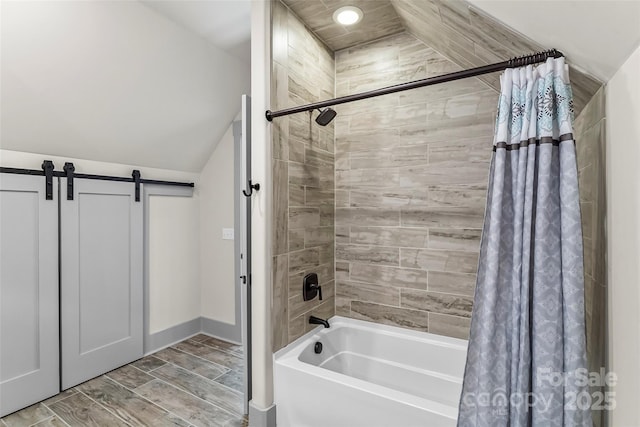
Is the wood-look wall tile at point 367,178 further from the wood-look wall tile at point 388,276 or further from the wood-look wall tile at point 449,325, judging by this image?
the wood-look wall tile at point 449,325

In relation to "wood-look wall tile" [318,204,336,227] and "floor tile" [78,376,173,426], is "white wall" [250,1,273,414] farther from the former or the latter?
"floor tile" [78,376,173,426]

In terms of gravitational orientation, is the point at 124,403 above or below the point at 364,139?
below

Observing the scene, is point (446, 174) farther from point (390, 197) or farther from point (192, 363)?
point (192, 363)

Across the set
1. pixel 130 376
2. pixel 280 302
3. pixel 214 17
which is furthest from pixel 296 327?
pixel 214 17

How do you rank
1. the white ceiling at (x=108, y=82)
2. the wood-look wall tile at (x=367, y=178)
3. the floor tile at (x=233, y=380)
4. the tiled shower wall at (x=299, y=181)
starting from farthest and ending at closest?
1. the floor tile at (x=233, y=380)
2. the wood-look wall tile at (x=367, y=178)
3. the tiled shower wall at (x=299, y=181)
4. the white ceiling at (x=108, y=82)

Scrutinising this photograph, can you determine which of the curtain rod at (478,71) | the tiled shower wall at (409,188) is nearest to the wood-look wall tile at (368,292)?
the tiled shower wall at (409,188)

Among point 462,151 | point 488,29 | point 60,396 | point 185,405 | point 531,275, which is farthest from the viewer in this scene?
point 60,396

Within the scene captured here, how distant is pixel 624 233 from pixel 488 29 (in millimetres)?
998

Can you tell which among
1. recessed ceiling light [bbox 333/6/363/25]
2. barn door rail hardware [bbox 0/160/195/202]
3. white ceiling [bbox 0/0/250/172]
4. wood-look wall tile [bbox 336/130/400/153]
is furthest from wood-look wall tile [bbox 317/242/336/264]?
barn door rail hardware [bbox 0/160/195/202]

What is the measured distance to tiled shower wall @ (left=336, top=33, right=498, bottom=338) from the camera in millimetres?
2127

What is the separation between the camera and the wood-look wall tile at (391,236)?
228 centimetres

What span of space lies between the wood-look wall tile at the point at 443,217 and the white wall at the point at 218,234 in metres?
1.84

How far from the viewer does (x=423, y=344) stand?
2207mm

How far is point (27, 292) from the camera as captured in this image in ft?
7.41
